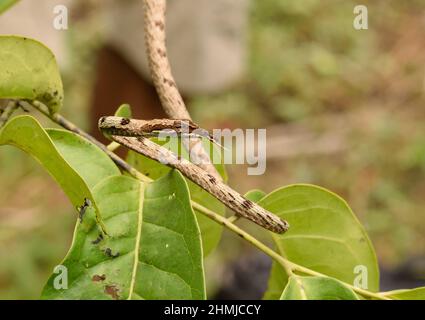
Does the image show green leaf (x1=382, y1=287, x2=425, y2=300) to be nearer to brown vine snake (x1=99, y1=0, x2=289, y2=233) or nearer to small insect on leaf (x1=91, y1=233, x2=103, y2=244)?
brown vine snake (x1=99, y1=0, x2=289, y2=233)

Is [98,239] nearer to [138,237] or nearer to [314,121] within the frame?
[138,237]

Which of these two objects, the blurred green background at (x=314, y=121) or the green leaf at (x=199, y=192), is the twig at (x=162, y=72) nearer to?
the green leaf at (x=199, y=192)

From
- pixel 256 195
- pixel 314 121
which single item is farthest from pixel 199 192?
pixel 314 121

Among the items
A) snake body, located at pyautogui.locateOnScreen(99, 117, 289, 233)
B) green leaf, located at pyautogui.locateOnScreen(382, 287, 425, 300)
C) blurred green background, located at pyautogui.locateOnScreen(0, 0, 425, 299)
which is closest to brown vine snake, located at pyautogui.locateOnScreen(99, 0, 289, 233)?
snake body, located at pyautogui.locateOnScreen(99, 117, 289, 233)

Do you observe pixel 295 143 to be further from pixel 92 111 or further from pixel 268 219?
pixel 268 219

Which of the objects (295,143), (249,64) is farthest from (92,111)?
(249,64)
